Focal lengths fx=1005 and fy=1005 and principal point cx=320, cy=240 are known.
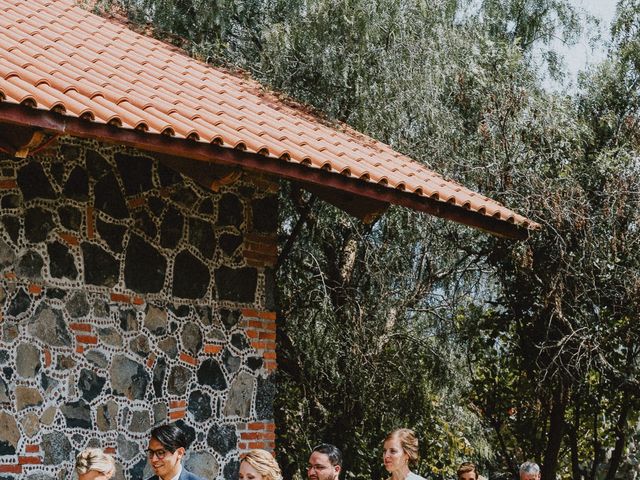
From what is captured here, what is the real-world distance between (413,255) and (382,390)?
1.24m

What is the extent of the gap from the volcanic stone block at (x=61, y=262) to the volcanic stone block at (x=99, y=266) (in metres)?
0.09

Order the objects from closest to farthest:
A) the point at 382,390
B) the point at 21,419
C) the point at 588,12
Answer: the point at 21,419, the point at 382,390, the point at 588,12

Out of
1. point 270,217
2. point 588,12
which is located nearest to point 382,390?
point 270,217

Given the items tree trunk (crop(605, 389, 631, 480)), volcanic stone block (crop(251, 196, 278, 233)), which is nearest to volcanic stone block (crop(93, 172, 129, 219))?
volcanic stone block (crop(251, 196, 278, 233))

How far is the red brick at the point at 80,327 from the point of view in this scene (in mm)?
6039

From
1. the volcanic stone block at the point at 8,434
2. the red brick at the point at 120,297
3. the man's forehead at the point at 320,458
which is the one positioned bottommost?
the volcanic stone block at the point at 8,434

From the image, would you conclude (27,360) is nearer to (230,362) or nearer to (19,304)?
(19,304)

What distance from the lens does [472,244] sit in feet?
30.9

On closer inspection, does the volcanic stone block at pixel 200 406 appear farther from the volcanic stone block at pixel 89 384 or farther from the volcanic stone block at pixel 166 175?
the volcanic stone block at pixel 166 175

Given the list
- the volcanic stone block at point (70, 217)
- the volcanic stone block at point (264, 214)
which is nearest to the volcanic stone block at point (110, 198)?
the volcanic stone block at point (70, 217)

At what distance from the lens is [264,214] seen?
7.30 metres

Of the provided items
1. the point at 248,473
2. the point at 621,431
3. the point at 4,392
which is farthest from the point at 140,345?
the point at 621,431

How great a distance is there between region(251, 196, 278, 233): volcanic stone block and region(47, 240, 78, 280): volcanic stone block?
1539 mm

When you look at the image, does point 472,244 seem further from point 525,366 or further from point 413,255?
point 525,366
